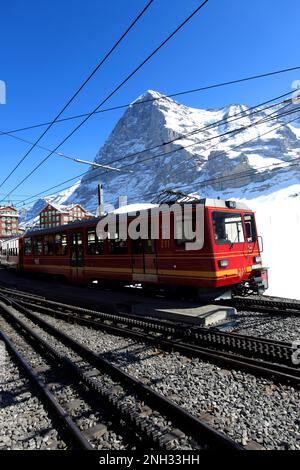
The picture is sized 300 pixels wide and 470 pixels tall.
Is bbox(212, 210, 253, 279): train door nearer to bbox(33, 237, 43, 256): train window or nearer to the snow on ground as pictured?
the snow on ground

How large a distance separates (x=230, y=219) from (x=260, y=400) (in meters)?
6.45

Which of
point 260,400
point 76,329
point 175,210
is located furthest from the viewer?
point 175,210

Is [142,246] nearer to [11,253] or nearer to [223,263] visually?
[223,263]

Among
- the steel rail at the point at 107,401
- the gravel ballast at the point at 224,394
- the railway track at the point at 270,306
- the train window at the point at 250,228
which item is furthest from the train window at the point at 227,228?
the steel rail at the point at 107,401

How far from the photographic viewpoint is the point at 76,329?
884 cm

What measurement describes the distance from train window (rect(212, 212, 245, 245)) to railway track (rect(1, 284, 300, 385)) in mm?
3146

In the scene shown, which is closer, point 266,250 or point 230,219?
point 230,219

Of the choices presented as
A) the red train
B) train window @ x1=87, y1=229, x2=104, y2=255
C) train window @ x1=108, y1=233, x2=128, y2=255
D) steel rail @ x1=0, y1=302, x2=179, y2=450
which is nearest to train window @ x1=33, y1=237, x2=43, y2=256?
the red train

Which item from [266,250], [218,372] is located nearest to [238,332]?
[218,372]

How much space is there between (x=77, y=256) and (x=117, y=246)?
335 centimetres

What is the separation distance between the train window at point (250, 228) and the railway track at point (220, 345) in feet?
14.3

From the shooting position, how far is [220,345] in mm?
6617

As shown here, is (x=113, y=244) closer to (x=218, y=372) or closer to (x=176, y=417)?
(x=218, y=372)

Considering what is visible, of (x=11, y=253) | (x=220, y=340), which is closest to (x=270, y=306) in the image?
(x=220, y=340)
